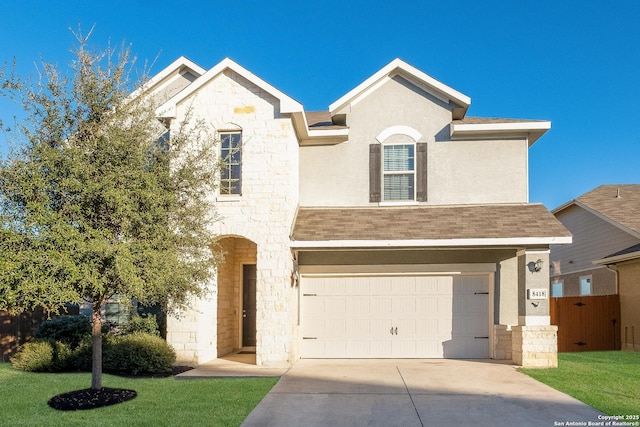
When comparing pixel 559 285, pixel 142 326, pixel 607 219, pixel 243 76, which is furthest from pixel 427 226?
pixel 559 285

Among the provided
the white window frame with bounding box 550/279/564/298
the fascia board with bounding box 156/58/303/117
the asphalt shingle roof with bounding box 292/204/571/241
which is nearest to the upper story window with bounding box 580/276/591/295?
the white window frame with bounding box 550/279/564/298

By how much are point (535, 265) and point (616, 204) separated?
31.8ft

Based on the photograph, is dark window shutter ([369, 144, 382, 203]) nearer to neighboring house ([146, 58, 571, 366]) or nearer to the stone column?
neighboring house ([146, 58, 571, 366])

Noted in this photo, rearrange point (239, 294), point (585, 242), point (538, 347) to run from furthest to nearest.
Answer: point (585, 242) → point (239, 294) → point (538, 347)

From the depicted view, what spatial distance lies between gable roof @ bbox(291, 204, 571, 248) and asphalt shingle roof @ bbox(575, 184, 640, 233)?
6.44 m

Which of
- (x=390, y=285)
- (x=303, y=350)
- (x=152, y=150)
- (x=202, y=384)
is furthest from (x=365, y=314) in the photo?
(x=152, y=150)

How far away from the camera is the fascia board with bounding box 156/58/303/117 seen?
12578mm

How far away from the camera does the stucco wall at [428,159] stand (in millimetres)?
14258

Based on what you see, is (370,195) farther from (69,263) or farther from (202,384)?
(69,263)

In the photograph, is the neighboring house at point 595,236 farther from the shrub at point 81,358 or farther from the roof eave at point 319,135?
the shrub at point 81,358

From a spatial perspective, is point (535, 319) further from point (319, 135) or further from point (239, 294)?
point (239, 294)

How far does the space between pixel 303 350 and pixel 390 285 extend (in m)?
2.94

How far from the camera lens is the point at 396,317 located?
1387cm

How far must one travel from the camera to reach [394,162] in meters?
14.5
